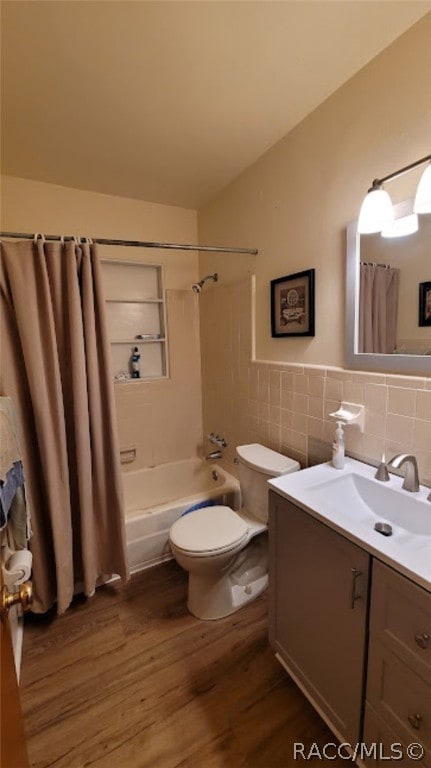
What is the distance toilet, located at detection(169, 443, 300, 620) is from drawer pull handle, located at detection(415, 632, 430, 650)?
82 centimetres

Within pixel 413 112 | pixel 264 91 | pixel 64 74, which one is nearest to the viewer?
pixel 413 112

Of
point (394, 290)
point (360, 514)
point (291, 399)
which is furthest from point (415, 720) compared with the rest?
point (394, 290)

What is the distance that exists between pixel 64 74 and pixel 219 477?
2.26 metres

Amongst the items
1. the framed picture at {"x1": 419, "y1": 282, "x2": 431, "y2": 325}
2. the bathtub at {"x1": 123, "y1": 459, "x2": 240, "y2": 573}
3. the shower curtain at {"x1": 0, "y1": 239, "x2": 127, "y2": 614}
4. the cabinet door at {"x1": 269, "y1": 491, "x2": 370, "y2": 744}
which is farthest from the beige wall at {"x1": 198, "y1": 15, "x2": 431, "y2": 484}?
the shower curtain at {"x1": 0, "y1": 239, "x2": 127, "y2": 614}

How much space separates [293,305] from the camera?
167 centimetres

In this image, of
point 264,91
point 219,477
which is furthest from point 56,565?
point 264,91

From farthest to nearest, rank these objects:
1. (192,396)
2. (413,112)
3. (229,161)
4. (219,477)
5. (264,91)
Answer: (192,396), (219,477), (229,161), (264,91), (413,112)

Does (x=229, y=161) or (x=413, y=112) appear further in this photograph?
(x=229, y=161)

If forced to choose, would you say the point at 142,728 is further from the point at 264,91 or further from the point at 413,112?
the point at 264,91

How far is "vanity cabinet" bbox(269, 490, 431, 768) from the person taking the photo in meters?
0.79

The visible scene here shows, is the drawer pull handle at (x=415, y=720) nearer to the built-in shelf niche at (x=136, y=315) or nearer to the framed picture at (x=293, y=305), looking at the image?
the framed picture at (x=293, y=305)

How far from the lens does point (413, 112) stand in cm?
110

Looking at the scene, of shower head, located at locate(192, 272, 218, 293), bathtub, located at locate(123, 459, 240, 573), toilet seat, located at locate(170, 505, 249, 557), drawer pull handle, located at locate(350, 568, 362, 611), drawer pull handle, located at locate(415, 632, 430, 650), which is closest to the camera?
drawer pull handle, located at locate(415, 632, 430, 650)

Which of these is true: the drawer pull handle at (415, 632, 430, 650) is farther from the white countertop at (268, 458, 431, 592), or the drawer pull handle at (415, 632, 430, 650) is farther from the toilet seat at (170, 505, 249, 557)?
the toilet seat at (170, 505, 249, 557)
